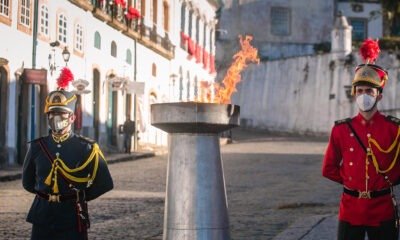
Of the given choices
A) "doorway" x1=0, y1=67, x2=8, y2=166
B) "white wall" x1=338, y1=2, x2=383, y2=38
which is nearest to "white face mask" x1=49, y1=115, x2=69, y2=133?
"doorway" x1=0, y1=67, x2=8, y2=166

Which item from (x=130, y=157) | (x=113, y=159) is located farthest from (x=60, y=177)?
(x=130, y=157)

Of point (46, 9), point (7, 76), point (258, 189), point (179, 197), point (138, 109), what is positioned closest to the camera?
point (179, 197)

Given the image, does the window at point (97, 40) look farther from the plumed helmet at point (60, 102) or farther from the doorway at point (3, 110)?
the plumed helmet at point (60, 102)

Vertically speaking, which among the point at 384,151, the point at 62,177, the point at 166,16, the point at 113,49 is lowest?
the point at 62,177

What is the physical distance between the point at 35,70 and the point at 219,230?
1607cm

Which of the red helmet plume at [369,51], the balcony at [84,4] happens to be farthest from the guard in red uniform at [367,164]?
the balcony at [84,4]

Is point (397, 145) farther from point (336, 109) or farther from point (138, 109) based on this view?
point (336, 109)

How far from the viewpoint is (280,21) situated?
58875 millimetres

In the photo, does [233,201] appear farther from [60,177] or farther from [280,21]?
[280,21]

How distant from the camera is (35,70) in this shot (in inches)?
843

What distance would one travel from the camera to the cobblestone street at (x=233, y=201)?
33.2 ft

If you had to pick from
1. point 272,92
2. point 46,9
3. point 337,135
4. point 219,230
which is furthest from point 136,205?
point 272,92

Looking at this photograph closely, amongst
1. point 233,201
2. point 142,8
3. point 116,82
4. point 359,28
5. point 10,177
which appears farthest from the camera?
point 359,28

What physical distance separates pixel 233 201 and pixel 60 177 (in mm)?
8487
